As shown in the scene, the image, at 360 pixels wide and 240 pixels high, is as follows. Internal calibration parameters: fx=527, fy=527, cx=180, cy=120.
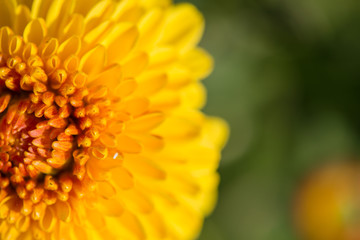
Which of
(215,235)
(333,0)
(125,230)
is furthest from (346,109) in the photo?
(125,230)

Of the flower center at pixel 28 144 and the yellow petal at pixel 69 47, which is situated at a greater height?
the yellow petal at pixel 69 47

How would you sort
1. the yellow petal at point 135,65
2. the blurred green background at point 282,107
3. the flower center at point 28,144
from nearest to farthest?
1. the flower center at point 28,144
2. the yellow petal at point 135,65
3. the blurred green background at point 282,107

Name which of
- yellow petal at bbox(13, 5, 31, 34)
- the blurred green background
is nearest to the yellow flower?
yellow petal at bbox(13, 5, 31, 34)

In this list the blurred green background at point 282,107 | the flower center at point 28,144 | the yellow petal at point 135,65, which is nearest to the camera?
the flower center at point 28,144

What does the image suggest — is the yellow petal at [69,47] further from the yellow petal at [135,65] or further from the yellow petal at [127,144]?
the yellow petal at [127,144]

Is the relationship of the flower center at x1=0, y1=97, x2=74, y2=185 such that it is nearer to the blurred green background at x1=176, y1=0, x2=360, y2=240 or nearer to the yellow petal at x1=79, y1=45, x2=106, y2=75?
the yellow petal at x1=79, y1=45, x2=106, y2=75

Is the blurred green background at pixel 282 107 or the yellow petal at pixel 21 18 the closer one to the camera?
the yellow petal at pixel 21 18

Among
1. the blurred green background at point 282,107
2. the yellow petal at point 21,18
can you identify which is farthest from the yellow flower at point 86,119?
the blurred green background at point 282,107
